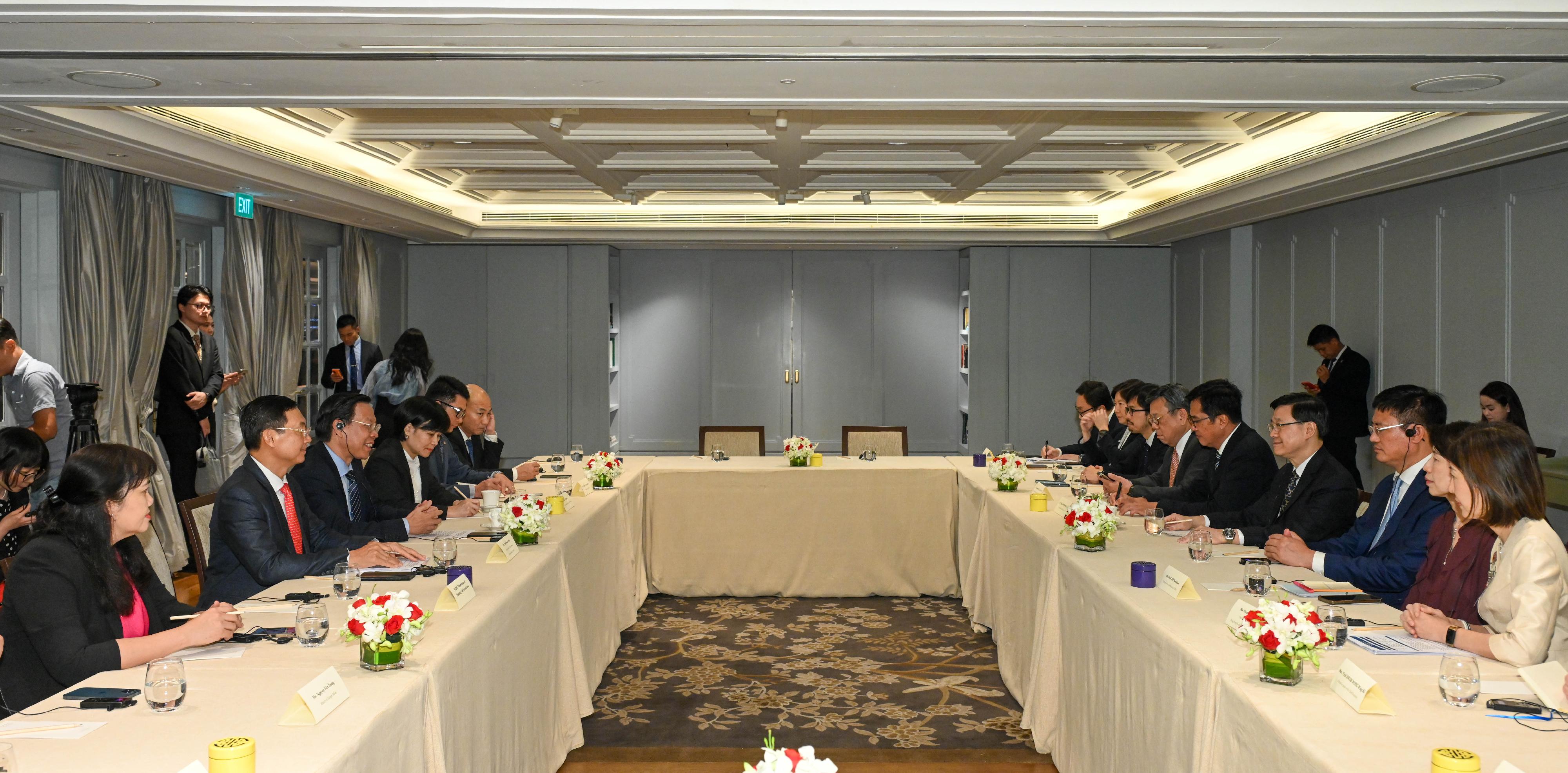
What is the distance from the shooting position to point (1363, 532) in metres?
3.84

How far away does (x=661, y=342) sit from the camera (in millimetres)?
12680

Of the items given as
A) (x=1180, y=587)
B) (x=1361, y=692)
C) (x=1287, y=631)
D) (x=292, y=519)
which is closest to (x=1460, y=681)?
(x=1361, y=692)

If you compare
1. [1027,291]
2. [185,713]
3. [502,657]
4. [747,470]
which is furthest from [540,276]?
[185,713]

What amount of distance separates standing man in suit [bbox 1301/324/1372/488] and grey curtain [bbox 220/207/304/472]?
24.9ft

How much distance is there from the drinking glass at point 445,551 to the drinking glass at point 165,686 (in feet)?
4.11

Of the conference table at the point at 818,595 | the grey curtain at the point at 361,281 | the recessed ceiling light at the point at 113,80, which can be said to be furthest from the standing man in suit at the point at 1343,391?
the grey curtain at the point at 361,281

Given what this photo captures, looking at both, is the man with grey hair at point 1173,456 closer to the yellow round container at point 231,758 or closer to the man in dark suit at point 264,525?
the man in dark suit at point 264,525

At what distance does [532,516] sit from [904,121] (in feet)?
12.2

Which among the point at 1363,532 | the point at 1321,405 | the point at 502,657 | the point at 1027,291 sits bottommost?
the point at 502,657

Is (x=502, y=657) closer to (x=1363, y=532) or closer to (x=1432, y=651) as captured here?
→ (x=1432, y=651)

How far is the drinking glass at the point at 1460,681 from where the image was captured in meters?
2.21

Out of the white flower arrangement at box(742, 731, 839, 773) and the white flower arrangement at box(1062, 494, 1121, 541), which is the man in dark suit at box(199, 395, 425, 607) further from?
the white flower arrangement at box(742, 731, 839, 773)

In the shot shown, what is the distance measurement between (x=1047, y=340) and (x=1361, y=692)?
32.7 ft

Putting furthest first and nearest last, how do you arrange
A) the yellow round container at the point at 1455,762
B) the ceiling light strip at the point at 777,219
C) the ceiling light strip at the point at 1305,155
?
1. the ceiling light strip at the point at 777,219
2. the ceiling light strip at the point at 1305,155
3. the yellow round container at the point at 1455,762
